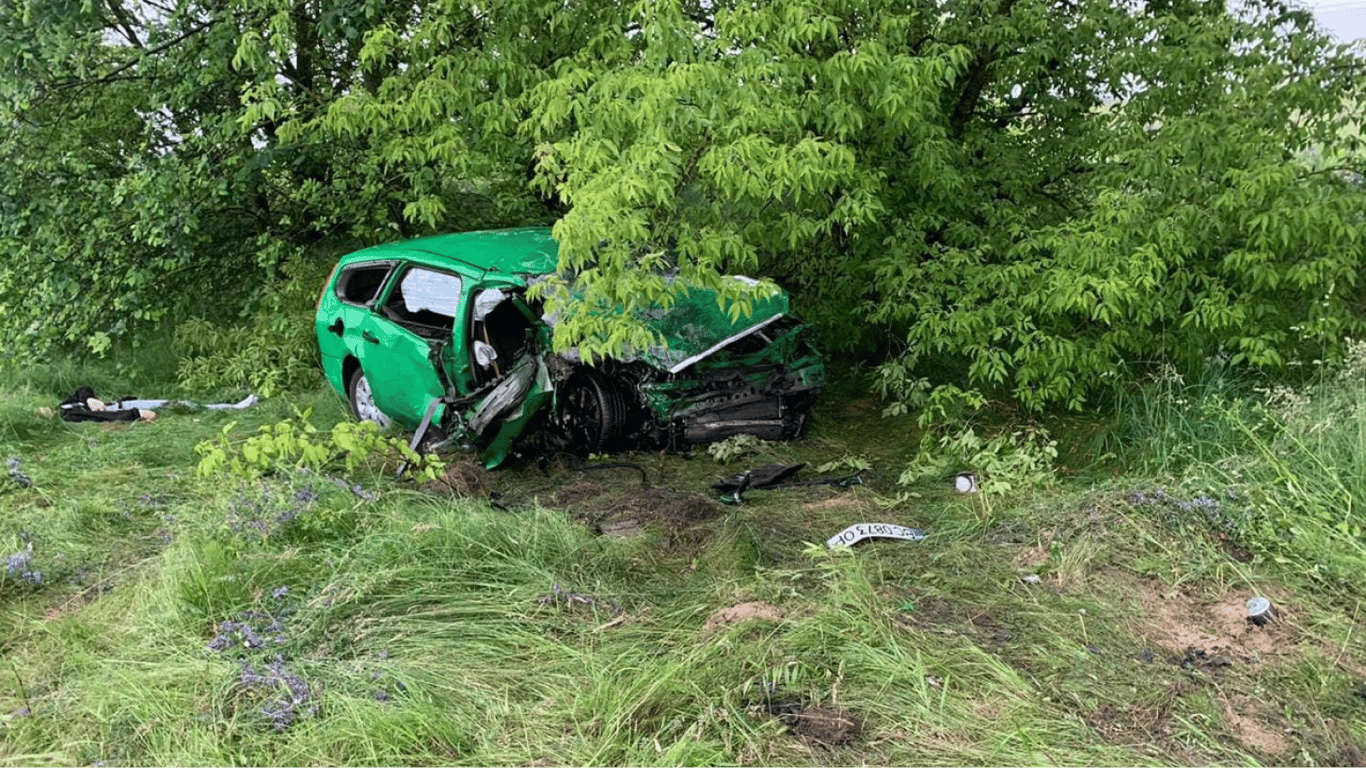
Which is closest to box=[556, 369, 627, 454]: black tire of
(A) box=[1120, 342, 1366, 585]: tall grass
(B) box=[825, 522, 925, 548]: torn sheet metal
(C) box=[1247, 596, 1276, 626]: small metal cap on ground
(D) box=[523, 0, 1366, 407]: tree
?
(D) box=[523, 0, 1366, 407]: tree

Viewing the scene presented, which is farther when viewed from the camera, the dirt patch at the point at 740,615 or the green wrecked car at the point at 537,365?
the green wrecked car at the point at 537,365

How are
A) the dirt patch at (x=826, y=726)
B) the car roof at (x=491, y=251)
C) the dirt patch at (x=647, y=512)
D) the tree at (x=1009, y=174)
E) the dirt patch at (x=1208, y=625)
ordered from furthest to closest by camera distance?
the car roof at (x=491, y=251), the tree at (x=1009, y=174), the dirt patch at (x=647, y=512), the dirt patch at (x=1208, y=625), the dirt patch at (x=826, y=726)

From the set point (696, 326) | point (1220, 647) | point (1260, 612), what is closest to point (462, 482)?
point (696, 326)

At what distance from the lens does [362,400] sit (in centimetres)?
756

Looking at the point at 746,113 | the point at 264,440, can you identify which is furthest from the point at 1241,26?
the point at 264,440

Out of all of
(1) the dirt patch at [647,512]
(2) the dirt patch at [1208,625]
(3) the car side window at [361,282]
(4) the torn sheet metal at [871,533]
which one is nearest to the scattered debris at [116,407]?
(3) the car side window at [361,282]

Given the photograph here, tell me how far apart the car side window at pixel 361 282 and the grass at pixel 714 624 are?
2.17 meters

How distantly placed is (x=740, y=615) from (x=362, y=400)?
4.74 meters

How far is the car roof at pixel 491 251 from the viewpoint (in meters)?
6.29

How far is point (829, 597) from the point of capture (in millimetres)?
3873

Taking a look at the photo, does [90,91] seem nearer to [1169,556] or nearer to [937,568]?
[937,568]

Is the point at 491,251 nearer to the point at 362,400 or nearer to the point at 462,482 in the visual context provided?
the point at 462,482

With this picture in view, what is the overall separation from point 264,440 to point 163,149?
5615mm

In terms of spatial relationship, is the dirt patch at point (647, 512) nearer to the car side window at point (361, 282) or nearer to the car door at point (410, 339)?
the car door at point (410, 339)
